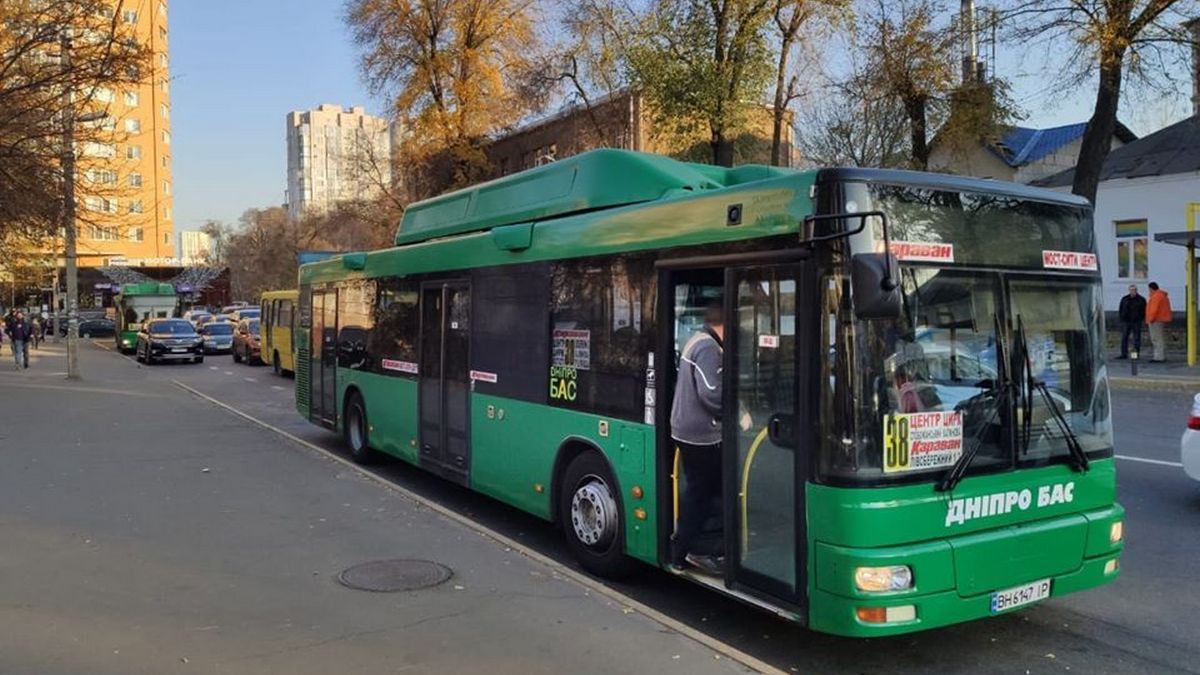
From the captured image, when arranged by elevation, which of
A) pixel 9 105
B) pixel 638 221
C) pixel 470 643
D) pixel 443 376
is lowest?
pixel 470 643

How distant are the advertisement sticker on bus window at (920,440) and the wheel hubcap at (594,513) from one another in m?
2.26

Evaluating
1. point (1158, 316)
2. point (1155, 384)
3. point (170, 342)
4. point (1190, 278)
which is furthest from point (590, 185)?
point (170, 342)

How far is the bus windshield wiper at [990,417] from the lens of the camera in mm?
4508

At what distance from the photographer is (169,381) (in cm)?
2478

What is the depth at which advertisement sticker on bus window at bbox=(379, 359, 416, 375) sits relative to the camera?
9.47 m

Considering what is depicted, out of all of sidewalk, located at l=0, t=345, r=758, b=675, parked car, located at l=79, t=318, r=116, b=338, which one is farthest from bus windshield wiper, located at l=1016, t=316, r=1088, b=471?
parked car, located at l=79, t=318, r=116, b=338

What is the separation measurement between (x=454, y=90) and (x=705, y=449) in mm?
32471

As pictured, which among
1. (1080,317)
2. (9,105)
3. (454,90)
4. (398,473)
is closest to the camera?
(1080,317)

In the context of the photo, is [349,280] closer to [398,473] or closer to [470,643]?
[398,473]

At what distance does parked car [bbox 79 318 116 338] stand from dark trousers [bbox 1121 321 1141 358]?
5953 cm

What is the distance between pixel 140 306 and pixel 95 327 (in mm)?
21818

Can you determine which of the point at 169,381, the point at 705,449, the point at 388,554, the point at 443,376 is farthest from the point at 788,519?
the point at 169,381

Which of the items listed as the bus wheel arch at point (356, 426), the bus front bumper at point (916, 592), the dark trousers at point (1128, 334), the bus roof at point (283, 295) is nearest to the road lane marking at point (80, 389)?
the bus roof at point (283, 295)

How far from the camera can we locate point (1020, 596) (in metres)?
4.70
